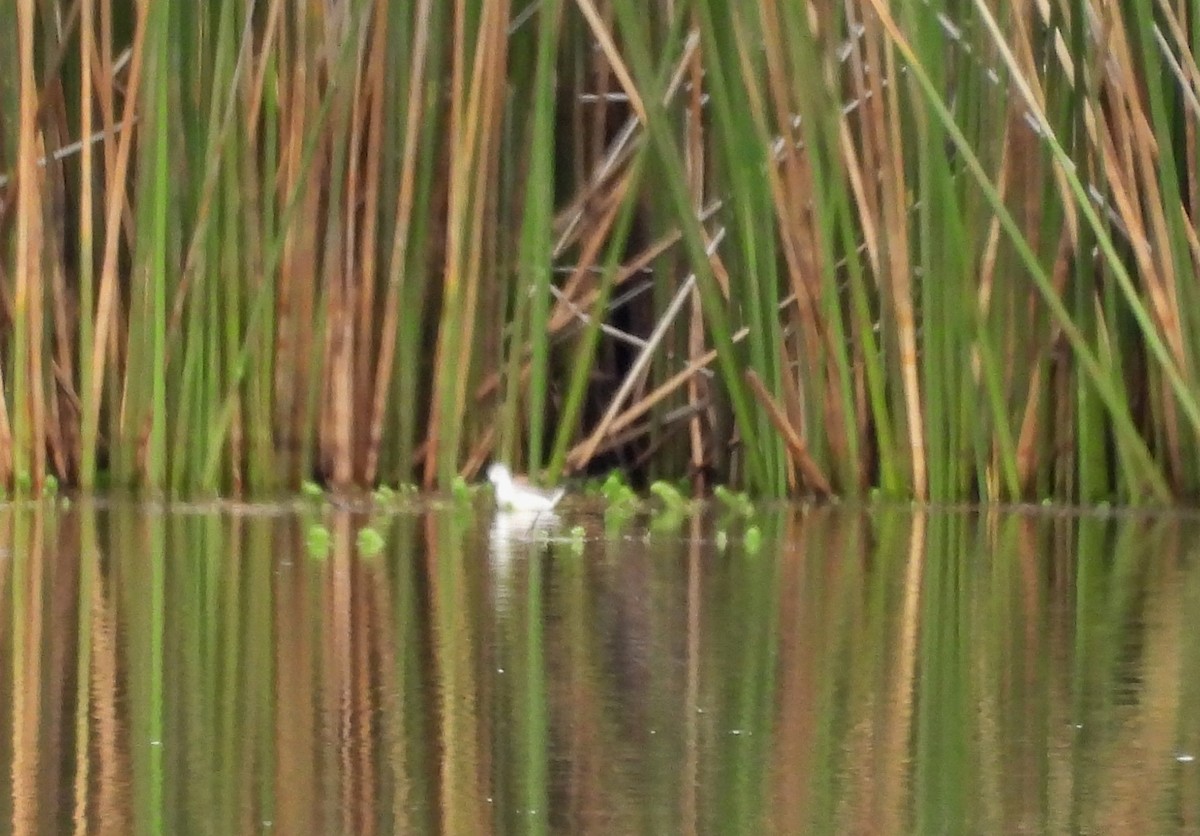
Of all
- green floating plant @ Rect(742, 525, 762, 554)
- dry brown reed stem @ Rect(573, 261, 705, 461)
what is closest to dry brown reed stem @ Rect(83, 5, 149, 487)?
dry brown reed stem @ Rect(573, 261, 705, 461)

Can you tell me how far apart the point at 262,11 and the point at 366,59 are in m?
0.20

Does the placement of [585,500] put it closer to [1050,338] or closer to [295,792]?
[1050,338]

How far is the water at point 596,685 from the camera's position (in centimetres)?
147

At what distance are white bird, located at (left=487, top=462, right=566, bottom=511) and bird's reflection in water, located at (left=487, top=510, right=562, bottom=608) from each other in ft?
0.05

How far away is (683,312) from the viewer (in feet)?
14.3

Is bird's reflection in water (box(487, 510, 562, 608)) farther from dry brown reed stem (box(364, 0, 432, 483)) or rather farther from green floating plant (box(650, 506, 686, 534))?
dry brown reed stem (box(364, 0, 432, 483))

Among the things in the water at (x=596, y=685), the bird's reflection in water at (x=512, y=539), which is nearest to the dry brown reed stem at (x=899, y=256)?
the water at (x=596, y=685)

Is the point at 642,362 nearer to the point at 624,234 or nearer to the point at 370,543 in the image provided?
the point at 624,234

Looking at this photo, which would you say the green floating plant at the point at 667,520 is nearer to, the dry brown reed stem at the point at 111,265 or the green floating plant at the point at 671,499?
the green floating plant at the point at 671,499

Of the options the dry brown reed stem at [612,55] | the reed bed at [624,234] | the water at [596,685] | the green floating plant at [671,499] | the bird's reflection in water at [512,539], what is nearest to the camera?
the water at [596,685]

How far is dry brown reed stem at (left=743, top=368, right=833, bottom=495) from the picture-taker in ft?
12.2

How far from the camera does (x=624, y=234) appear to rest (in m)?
3.92

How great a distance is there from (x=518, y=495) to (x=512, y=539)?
0.45 meters

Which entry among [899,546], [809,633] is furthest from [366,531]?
[809,633]
